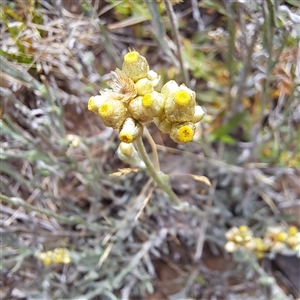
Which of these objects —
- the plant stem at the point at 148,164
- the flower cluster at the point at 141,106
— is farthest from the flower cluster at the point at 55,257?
the flower cluster at the point at 141,106

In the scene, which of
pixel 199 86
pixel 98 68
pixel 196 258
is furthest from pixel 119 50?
pixel 196 258

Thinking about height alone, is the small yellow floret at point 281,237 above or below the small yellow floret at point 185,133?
below

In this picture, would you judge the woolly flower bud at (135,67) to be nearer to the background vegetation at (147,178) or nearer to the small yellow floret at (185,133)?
the small yellow floret at (185,133)

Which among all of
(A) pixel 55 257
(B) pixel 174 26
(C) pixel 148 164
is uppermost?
(B) pixel 174 26

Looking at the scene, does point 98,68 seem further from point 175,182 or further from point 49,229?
point 49,229

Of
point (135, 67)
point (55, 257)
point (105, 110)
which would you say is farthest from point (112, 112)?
point (55, 257)

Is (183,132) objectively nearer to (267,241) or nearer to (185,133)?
(185,133)
